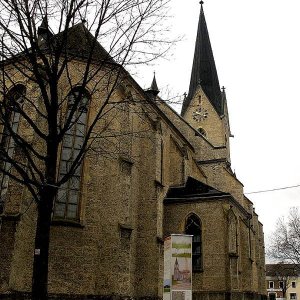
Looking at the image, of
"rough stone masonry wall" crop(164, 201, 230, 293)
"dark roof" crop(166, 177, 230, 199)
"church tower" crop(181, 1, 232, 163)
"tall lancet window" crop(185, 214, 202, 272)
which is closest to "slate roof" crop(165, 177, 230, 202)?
"dark roof" crop(166, 177, 230, 199)

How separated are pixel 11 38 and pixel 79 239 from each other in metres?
7.73

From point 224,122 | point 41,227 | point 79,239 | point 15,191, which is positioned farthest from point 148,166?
point 224,122

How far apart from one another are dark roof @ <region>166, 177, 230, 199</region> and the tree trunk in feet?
40.2

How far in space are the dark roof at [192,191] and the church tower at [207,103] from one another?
9920 mm

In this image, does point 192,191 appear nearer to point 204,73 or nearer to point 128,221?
point 128,221

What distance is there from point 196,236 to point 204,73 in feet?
64.8

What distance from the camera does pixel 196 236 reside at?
65.4ft

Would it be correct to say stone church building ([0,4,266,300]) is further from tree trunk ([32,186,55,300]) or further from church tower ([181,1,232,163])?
church tower ([181,1,232,163])

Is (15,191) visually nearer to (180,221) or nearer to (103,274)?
(103,274)

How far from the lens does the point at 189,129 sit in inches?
1101

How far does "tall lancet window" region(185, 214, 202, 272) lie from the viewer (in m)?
19.5

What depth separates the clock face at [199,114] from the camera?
33.4 m

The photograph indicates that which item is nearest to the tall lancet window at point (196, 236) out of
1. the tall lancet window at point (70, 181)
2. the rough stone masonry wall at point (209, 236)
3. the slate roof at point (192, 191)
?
the rough stone masonry wall at point (209, 236)

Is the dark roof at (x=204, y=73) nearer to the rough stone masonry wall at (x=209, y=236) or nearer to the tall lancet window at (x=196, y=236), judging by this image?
the rough stone masonry wall at (x=209, y=236)
